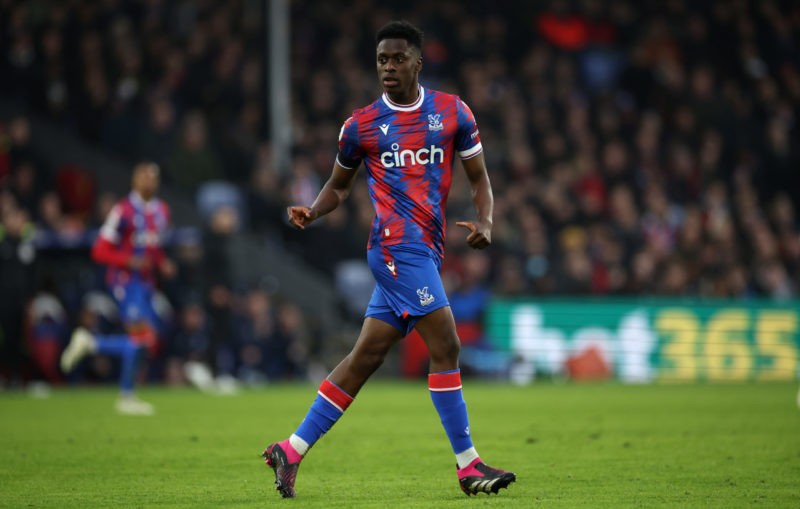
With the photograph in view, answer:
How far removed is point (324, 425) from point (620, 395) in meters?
9.67

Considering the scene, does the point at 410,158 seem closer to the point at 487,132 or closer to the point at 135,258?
the point at 135,258

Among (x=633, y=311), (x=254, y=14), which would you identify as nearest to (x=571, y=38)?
(x=254, y=14)

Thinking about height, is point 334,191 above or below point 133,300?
above

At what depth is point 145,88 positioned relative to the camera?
2172 centimetres

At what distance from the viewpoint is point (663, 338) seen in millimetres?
20109

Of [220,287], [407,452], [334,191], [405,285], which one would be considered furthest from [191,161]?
[405,285]

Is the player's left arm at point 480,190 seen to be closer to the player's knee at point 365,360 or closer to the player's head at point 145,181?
the player's knee at point 365,360

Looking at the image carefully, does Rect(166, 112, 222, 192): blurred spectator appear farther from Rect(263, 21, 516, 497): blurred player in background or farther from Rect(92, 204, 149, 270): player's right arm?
Rect(263, 21, 516, 497): blurred player in background

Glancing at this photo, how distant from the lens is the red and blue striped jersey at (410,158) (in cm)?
716

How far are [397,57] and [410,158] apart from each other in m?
0.57

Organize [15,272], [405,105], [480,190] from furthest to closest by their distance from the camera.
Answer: [15,272] < [480,190] < [405,105]

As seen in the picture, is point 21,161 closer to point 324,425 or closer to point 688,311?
point 688,311

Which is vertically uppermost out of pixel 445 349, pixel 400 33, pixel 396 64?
pixel 400 33

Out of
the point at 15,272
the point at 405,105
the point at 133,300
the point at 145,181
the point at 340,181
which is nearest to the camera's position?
the point at 405,105
